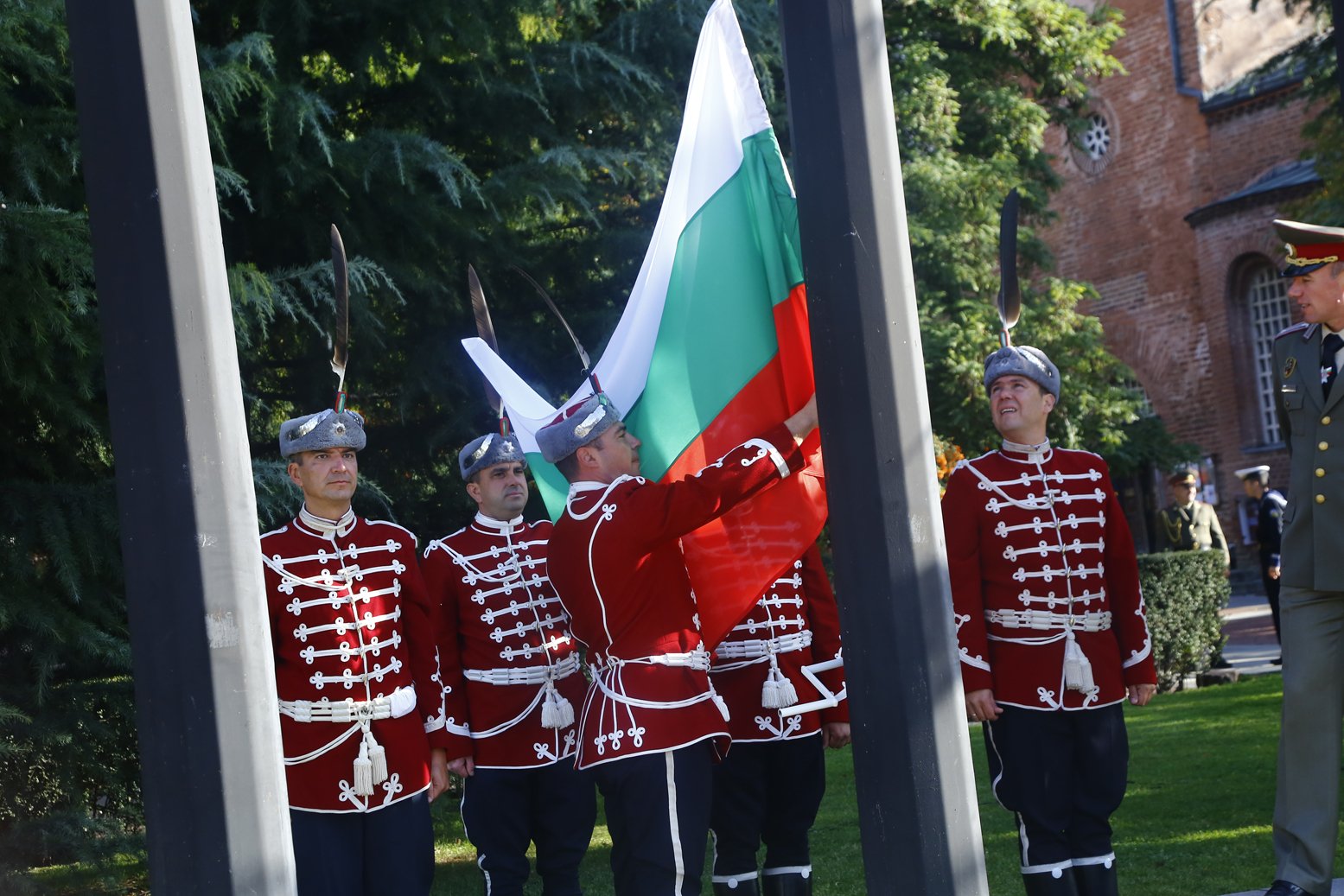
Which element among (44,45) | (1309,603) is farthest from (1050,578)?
(44,45)

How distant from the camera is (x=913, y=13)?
19531 mm

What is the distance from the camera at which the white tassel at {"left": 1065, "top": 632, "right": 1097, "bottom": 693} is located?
18.1ft

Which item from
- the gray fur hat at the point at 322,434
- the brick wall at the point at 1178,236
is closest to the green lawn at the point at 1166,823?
the gray fur hat at the point at 322,434

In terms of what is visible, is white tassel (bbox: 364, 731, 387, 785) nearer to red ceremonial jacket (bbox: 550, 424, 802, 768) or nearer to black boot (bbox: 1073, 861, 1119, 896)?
red ceremonial jacket (bbox: 550, 424, 802, 768)

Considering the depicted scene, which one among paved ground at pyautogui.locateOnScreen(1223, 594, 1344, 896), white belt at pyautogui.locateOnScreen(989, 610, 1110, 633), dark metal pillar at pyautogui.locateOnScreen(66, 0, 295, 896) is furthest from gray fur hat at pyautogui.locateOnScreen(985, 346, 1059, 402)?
paved ground at pyautogui.locateOnScreen(1223, 594, 1344, 896)

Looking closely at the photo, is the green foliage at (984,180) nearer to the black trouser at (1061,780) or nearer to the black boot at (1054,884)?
the black trouser at (1061,780)

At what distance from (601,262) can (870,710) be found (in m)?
7.05

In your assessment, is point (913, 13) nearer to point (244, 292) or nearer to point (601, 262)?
point (601, 262)

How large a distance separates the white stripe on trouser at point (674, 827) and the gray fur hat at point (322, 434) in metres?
1.63

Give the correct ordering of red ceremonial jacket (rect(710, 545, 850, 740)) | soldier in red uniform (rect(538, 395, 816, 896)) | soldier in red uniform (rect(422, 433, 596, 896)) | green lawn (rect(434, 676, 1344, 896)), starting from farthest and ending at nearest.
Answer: green lawn (rect(434, 676, 1344, 896)) → soldier in red uniform (rect(422, 433, 596, 896)) → red ceremonial jacket (rect(710, 545, 850, 740)) → soldier in red uniform (rect(538, 395, 816, 896))

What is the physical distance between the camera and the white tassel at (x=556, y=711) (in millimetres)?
6117

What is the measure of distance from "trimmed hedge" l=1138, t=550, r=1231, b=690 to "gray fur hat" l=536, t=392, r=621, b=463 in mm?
11298

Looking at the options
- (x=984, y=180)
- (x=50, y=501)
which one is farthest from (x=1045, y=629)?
(x=984, y=180)

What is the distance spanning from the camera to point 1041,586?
5.68 m
